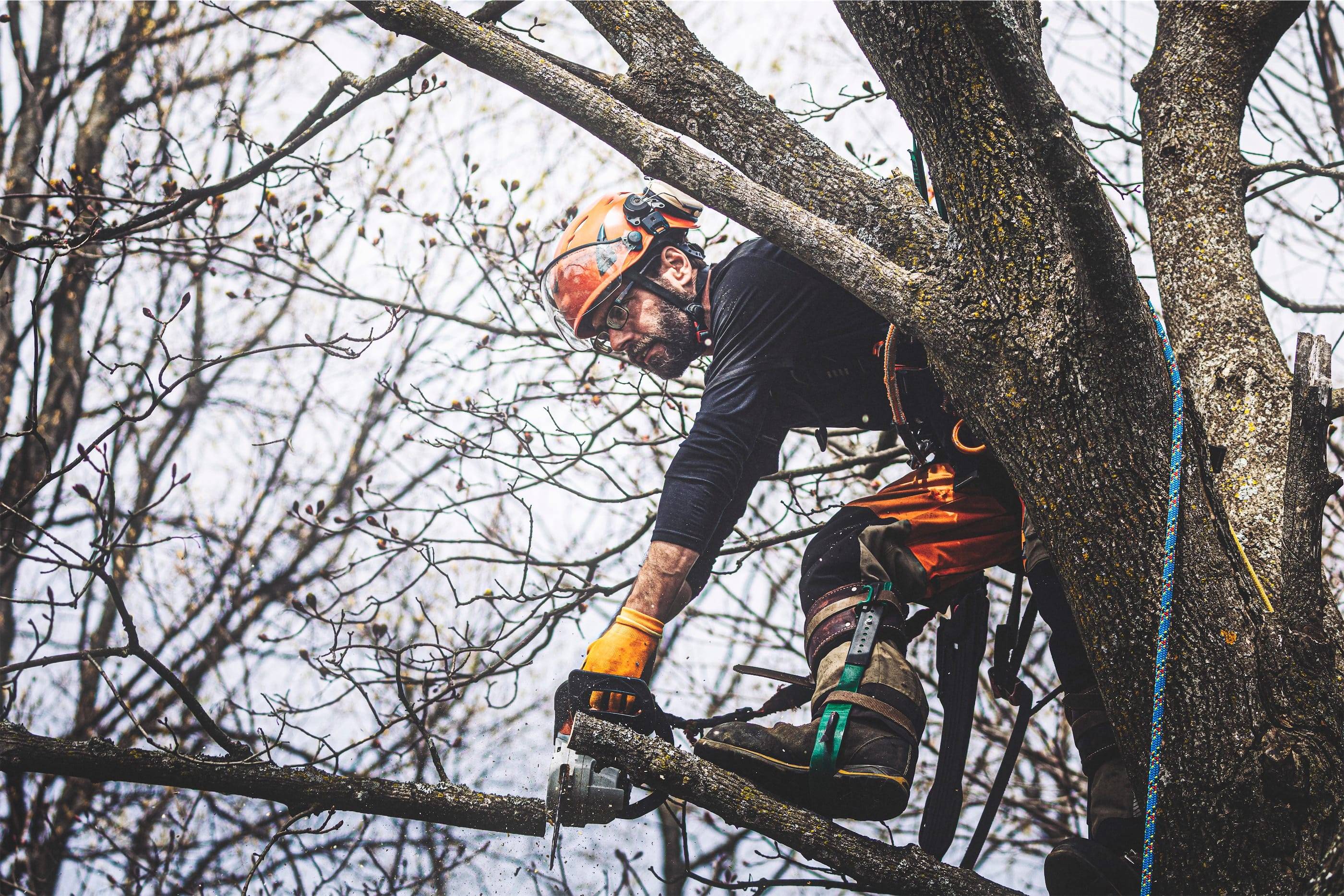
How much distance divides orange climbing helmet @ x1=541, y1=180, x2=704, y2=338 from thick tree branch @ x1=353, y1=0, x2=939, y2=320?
4.03ft

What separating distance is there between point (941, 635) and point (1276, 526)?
859mm

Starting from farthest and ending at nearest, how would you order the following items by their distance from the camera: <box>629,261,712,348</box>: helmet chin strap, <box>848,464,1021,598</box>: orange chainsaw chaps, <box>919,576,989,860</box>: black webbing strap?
1. <box>629,261,712,348</box>: helmet chin strap
2. <box>848,464,1021,598</box>: orange chainsaw chaps
3. <box>919,576,989,860</box>: black webbing strap

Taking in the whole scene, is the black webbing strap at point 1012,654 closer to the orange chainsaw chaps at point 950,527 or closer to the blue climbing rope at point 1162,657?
the orange chainsaw chaps at point 950,527

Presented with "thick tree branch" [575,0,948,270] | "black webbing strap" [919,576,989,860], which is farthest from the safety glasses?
"black webbing strap" [919,576,989,860]

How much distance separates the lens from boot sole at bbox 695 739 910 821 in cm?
222

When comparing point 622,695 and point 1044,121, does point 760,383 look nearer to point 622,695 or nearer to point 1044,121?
point 622,695

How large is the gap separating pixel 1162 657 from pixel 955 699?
0.89 meters

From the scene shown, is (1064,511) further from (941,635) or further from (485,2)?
(485,2)

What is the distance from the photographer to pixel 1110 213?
1.70 metres

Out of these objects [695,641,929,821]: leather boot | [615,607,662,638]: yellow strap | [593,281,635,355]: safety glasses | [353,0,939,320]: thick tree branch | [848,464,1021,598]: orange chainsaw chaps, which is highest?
[593,281,635,355]: safety glasses

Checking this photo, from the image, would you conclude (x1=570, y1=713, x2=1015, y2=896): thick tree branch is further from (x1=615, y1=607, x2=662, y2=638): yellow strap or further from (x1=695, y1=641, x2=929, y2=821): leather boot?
(x1=615, y1=607, x2=662, y2=638): yellow strap

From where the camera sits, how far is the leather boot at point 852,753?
2.23 metres

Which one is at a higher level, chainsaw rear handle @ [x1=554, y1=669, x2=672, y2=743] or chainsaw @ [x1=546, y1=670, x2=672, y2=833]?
chainsaw rear handle @ [x1=554, y1=669, x2=672, y2=743]

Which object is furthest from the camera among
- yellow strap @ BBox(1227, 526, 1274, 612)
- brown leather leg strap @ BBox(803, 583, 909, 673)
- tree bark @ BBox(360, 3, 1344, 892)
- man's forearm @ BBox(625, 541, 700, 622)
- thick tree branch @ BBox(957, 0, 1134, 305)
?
man's forearm @ BBox(625, 541, 700, 622)
